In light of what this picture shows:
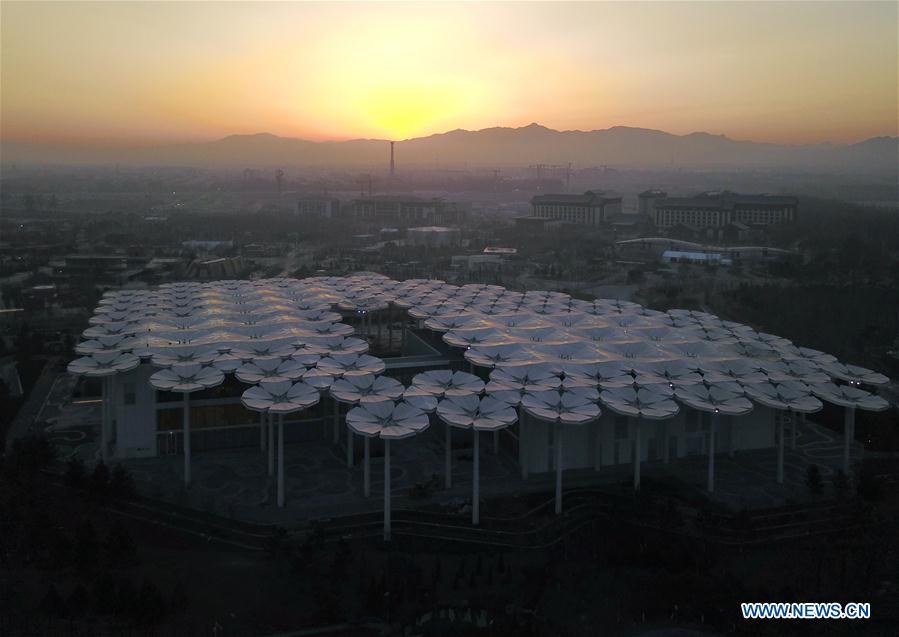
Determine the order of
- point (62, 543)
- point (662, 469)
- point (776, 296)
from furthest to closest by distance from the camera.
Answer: point (776, 296)
point (662, 469)
point (62, 543)

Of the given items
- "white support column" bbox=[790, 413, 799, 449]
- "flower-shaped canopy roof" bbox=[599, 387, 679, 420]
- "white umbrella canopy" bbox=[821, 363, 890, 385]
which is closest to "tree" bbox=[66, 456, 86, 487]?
"flower-shaped canopy roof" bbox=[599, 387, 679, 420]

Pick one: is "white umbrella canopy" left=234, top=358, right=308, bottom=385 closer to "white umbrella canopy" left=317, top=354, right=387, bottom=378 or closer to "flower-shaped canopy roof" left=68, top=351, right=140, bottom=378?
"white umbrella canopy" left=317, top=354, right=387, bottom=378

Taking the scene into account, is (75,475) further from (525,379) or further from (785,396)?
(785,396)

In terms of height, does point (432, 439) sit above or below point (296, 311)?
below

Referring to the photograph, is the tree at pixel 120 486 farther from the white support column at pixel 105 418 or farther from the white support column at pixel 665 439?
the white support column at pixel 665 439

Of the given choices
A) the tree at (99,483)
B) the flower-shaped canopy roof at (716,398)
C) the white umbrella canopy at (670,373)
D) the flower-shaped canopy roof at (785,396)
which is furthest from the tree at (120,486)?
the flower-shaped canopy roof at (785,396)

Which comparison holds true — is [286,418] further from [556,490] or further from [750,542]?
[750,542]

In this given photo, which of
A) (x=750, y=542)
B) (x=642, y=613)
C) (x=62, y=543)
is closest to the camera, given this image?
(x=642, y=613)

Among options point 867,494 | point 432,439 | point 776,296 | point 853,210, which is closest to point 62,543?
point 432,439
